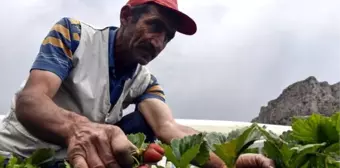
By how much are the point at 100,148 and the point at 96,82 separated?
3.13 feet

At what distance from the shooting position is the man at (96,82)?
203 cm

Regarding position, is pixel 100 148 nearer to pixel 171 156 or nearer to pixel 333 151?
pixel 171 156

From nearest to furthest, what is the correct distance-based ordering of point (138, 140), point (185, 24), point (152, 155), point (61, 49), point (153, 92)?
point (152, 155) → point (138, 140) → point (61, 49) → point (185, 24) → point (153, 92)

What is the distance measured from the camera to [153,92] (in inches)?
113

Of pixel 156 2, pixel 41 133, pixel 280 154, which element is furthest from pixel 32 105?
pixel 280 154

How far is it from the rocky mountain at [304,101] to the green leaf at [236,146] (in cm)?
364

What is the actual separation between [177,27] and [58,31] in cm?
49

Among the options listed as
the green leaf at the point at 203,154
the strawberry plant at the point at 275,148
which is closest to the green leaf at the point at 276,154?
the strawberry plant at the point at 275,148

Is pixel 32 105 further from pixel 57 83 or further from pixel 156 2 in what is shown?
pixel 156 2

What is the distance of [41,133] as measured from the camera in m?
2.00

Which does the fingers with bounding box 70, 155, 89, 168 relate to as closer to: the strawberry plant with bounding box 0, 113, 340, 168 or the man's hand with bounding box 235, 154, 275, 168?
the strawberry plant with bounding box 0, 113, 340, 168

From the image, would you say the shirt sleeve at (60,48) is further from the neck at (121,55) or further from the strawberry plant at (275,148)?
the strawberry plant at (275,148)

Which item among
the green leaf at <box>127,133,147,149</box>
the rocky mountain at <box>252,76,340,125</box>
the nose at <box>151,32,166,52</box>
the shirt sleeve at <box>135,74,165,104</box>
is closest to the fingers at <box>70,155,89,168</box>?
the green leaf at <box>127,133,147,149</box>

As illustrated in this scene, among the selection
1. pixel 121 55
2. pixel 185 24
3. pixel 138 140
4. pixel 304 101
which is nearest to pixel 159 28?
pixel 185 24
